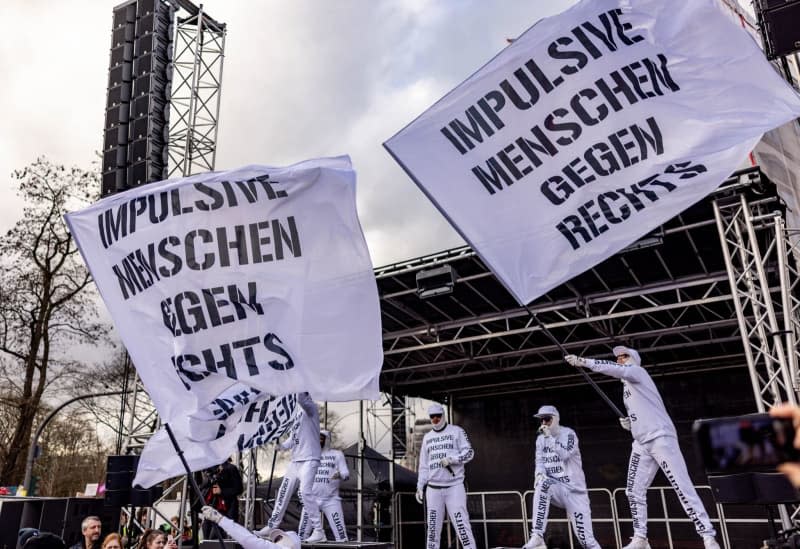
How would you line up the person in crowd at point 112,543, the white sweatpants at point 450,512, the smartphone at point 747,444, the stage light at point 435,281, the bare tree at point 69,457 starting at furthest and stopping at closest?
1. the bare tree at point 69,457
2. the stage light at point 435,281
3. the white sweatpants at point 450,512
4. the person in crowd at point 112,543
5. the smartphone at point 747,444

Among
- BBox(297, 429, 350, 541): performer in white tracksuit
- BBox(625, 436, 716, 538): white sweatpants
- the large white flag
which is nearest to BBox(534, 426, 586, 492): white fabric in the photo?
BBox(625, 436, 716, 538): white sweatpants

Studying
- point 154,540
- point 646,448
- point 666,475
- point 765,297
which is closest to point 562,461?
point 646,448

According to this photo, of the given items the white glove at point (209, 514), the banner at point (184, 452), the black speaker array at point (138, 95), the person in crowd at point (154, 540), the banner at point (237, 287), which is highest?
the black speaker array at point (138, 95)

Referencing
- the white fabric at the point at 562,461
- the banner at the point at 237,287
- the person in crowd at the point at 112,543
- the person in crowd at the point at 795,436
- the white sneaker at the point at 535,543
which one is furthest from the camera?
the white fabric at the point at 562,461

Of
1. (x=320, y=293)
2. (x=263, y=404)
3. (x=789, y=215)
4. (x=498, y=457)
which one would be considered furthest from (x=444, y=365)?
(x=320, y=293)

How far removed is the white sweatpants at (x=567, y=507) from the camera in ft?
26.5

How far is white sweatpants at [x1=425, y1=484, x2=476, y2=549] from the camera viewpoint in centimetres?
877

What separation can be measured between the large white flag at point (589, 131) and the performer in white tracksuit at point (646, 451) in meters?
2.21

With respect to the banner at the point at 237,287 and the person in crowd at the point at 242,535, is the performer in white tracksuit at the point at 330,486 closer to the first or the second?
the person in crowd at the point at 242,535

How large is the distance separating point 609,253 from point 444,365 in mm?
13966

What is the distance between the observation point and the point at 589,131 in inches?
202

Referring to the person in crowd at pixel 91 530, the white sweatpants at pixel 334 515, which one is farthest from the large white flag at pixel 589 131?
the white sweatpants at pixel 334 515

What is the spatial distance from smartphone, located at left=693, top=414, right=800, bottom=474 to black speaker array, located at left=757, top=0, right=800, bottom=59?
7.27 meters

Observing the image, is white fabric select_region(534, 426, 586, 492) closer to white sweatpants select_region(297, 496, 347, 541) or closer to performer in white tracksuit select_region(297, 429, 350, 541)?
performer in white tracksuit select_region(297, 429, 350, 541)
